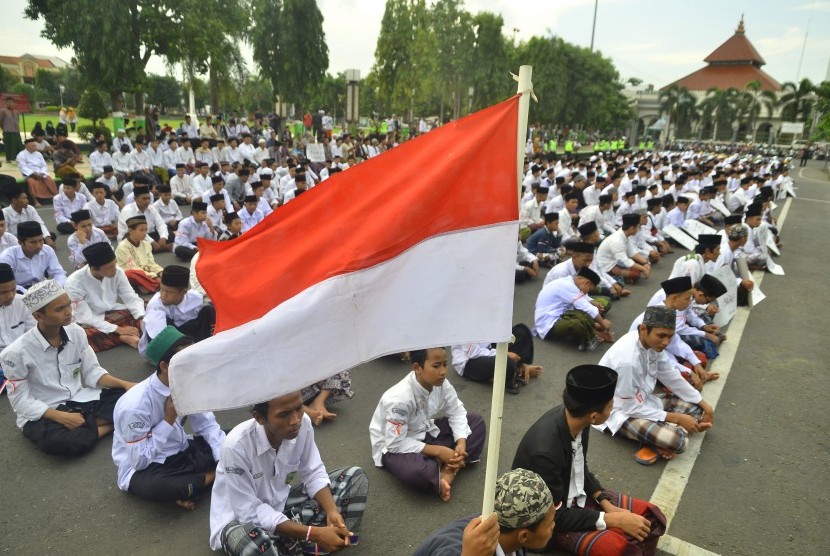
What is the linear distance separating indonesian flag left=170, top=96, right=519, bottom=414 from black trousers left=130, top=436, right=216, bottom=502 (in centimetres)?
206

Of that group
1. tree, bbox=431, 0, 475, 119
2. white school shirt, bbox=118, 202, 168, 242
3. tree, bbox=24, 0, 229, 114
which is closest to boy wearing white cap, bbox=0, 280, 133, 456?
white school shirt, bbox=118, 202, 168, 242

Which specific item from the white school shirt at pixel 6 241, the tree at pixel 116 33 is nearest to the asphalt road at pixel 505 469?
the white school shirt at pixel 6 241

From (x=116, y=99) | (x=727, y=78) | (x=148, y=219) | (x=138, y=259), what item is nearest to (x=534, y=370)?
(x=138, y=259)

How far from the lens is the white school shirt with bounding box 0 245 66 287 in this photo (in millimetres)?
6898

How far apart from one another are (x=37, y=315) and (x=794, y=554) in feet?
17.9

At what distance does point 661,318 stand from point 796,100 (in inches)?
2623

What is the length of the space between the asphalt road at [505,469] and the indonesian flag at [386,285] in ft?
0.36

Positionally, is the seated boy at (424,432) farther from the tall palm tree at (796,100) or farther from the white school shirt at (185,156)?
the tall palm tree at (796,100)

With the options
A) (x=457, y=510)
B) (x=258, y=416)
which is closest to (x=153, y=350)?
(x=258, y=416)

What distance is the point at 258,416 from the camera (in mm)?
2980

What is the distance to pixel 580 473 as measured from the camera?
320cm

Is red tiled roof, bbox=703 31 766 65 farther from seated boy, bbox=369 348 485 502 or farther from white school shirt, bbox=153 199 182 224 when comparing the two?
seated boy, bbox=369 348 485 502

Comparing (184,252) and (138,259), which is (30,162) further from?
(138,259)

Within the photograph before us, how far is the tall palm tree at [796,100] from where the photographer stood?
55344 mm
